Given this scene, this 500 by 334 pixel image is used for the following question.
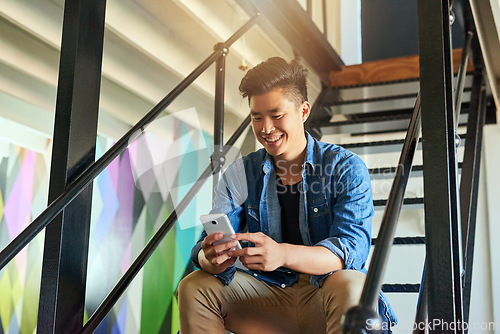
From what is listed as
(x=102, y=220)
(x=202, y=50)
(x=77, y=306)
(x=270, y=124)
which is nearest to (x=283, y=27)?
(x=202, y=50)

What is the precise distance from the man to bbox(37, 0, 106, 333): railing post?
0.35 metres

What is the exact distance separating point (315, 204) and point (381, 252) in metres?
0.63

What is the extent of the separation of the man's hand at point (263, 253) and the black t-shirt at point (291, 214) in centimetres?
29

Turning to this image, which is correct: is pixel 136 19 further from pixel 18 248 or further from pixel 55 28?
pixel 18 248

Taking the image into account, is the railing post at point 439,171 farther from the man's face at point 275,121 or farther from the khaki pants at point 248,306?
the man's face at point 275,121

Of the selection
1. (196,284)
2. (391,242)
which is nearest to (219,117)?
(196,284)

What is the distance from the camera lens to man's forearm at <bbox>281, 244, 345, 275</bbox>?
4.72 feet

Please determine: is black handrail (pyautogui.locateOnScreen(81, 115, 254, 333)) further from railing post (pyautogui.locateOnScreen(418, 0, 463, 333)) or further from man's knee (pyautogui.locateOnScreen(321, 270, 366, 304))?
railing post (pyautogui.locateOnScreen(418, 0, 463, 333))

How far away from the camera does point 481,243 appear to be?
409cm

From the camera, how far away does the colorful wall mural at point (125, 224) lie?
10.2 feet

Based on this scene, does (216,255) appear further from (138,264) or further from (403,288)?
→ (403,288)

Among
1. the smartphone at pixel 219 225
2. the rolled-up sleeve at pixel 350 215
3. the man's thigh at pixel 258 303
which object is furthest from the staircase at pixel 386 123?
the smartphone at pixel 219 225

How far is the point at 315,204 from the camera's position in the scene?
1.68m

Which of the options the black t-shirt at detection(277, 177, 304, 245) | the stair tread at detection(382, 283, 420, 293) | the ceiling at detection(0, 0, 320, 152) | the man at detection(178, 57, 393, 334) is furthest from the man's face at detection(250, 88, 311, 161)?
the ceiling at detection(0, 0, 320, 152)
